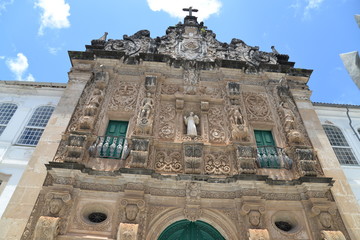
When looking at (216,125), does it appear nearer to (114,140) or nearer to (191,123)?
(191,123)

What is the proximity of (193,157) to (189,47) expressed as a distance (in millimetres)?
6371

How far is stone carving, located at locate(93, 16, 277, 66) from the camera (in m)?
11.5

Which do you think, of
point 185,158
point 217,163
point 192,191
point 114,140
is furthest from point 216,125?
point 114,140

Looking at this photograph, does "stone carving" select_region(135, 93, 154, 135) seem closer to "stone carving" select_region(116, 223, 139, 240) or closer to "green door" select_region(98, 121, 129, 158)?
"green door" select_region(98, 121, 129, 158)

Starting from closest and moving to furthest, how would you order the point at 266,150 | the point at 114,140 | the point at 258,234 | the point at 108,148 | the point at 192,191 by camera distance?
1. the point at 258,234
2. the point at 192,191
3. the point at 108,148
4. the point at 114,140
5. the point at 266,150

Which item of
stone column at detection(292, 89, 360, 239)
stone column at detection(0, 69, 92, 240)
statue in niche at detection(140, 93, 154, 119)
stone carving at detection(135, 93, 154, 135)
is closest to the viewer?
stone column at detection(0, 69, 92, 240)

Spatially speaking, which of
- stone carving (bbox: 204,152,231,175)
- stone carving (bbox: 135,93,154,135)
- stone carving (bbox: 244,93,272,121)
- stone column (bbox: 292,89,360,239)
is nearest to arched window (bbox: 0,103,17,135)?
stone carving (bbox: 135,93,154,135)

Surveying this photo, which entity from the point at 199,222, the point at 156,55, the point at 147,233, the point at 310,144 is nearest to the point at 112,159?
the point at 147,233

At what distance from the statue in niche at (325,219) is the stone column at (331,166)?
59cm

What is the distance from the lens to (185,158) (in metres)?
7.80

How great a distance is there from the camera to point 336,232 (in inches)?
258

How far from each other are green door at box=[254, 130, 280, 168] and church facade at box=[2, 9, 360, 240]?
0.13 feet

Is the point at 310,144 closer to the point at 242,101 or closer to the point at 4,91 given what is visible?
the point at 242,101

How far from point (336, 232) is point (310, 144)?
3.15m
